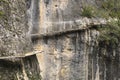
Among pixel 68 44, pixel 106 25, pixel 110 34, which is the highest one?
pixel 106 25

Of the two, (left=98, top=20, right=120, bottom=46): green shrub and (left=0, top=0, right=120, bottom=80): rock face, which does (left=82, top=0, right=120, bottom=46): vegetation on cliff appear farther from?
(left=0, top=0, right=120, bottom=80): rock face

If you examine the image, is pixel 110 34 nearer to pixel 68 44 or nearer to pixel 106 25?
pixel 106 25

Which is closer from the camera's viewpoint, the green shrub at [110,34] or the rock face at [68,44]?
the rock face at [68,44]

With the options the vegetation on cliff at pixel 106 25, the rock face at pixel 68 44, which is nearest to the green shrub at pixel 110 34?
the vegetation on cliff at pixel 106 25

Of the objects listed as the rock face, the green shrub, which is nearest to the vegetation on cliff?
the green shrub

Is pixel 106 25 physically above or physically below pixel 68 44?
above

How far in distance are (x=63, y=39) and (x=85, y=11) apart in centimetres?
106

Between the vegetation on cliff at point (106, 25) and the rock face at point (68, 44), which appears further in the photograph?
the vegetation on cliff at point (106, 25)

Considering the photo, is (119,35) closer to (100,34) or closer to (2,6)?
(100,34)

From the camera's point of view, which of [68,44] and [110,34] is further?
[110,34]

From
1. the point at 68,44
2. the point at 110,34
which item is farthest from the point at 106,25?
the point at 68,44

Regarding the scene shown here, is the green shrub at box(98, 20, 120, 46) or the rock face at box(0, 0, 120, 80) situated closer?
the rock face at box(0, 0, 120, 80)

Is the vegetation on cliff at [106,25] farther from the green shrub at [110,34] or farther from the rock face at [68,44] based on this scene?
the rock face at [68,44]

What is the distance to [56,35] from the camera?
28.9 feet
